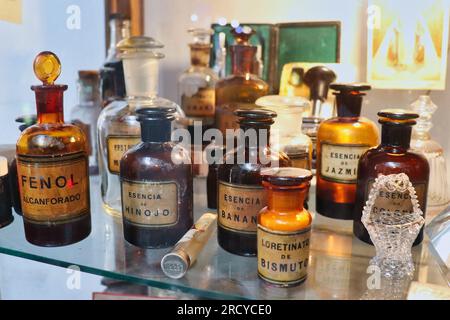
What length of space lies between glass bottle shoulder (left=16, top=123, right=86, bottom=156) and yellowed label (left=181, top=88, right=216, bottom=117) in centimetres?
29

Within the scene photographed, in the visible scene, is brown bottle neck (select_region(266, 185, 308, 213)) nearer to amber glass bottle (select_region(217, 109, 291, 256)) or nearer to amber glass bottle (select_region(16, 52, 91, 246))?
amber glass bottle (select_region(217, 109, 291, 256))

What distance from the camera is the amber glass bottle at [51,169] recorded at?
56 cm

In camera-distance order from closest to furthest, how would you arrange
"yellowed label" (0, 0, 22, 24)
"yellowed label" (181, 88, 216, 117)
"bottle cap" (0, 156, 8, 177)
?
"bottle cap" (0, 156, 8, 177) < "yellowed label" (0, 0, 22, 24) < "yellowed label" (181, 88, 216, 117)

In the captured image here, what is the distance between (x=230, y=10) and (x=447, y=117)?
388 mm

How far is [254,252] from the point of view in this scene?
570 mm

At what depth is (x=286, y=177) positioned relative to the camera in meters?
0.49

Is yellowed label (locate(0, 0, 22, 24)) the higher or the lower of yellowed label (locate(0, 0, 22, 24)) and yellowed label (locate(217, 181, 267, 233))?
the higher

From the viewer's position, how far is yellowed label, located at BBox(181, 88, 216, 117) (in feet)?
2.78

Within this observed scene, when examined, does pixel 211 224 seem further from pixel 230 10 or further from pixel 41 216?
pixel 230 10

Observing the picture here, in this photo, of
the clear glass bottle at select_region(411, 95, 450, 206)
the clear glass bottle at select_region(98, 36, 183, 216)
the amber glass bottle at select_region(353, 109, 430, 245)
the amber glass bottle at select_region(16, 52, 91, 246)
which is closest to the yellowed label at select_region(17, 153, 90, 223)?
the amber glass bottle at select_region(16, 52, 91, 246)

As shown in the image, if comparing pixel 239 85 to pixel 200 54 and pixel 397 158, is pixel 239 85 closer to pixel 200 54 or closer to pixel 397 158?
pixel 200 54

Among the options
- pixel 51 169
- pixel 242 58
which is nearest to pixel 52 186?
pixel 51 169

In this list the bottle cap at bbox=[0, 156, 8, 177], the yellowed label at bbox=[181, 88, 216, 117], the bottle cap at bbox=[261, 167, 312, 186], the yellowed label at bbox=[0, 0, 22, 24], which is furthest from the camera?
the yellowed label at bbox=[181, 88, 216, 117]

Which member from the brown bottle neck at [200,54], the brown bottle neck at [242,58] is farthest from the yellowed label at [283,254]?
the brown bottle neck at [200,54]
